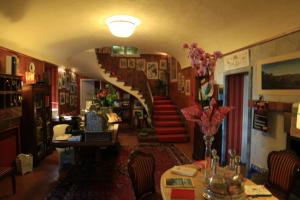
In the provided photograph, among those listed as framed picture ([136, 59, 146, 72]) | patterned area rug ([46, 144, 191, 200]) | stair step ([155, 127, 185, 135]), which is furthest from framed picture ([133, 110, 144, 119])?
patterned area rug ([46, 144, 191, 200])

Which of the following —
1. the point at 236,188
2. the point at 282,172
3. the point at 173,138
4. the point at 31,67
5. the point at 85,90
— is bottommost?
the point at 173,138

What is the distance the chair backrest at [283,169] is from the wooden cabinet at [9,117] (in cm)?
402

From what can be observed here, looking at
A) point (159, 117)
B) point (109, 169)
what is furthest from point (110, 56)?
point (109, 169)

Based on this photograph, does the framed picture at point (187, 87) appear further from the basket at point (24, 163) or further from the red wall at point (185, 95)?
the basket at point (24, 163)

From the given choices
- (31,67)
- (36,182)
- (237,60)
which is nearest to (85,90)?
(31,67)

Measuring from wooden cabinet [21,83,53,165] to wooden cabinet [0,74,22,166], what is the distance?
28 cm

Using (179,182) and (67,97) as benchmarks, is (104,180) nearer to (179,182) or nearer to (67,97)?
(179,182)

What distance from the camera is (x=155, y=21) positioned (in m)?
4.04

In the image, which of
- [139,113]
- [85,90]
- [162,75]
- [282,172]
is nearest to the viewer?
[282,172]

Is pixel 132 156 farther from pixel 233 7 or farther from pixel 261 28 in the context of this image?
pixel 261 28

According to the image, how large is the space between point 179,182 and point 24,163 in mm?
3529

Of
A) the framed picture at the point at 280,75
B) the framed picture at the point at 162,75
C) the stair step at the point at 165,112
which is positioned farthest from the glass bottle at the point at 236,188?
the framed picture at the point at 162,75

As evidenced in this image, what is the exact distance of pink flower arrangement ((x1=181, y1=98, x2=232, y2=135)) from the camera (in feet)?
6.48

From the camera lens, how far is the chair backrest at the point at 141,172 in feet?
7.41
